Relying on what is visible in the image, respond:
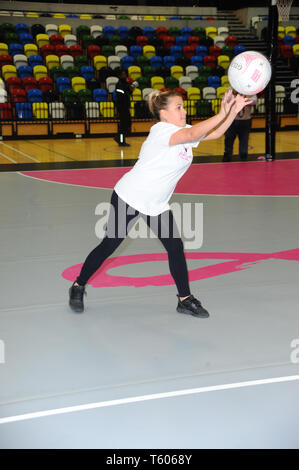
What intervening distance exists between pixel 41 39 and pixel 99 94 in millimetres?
4851

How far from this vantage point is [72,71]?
2084cm

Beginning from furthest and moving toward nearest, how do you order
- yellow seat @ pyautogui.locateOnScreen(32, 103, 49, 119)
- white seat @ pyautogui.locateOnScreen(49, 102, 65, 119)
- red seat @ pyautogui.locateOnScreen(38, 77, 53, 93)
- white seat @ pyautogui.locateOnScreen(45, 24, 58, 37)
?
white seat @ pyautogui.locateOnScreen(45, 24, 58, 37)
red seat @ pyautogui.locateOnScreen(38, 77, 53, 93)
white seat @ pyautogui.locateOnScreen(49, 102, 65, 119)
yellow seat @ pyautogui.locateOnScreen(32, 103, 49, 119)

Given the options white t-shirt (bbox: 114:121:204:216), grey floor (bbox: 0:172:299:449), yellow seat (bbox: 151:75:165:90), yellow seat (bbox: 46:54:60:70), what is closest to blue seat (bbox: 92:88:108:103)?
yellow seat (bbox: 151:75:165:90)

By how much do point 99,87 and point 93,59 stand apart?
8.09 ft

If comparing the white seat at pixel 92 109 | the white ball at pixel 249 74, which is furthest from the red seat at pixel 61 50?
the white ball at pixel 249 74

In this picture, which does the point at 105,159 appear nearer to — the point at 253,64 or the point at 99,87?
the point at 99,87

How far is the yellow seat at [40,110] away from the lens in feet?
61.5

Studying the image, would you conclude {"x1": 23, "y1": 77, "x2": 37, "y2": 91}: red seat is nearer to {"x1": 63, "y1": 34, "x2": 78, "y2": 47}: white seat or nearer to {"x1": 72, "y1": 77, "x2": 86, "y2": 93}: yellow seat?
{"x1": 72, "y1": 77, "x2": 86, "y2": 93}: yellow seat

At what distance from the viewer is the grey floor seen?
2822mm

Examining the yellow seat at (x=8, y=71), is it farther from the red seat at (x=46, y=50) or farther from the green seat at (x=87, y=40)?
the green seat at (x=87, y=40)

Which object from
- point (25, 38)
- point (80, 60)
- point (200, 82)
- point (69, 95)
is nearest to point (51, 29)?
point (25, 38)

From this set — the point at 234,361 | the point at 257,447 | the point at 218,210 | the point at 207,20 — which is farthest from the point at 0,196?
the point at 207,20

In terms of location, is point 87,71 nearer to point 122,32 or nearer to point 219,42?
point 122,32

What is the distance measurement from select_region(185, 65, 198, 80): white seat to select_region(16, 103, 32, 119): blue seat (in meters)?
7.05
